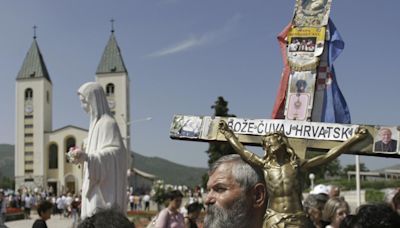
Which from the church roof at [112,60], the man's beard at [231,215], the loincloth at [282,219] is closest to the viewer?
the man's beard at [231,215]

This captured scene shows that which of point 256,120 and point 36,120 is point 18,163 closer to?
point 36,120

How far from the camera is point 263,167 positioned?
4039 millimetres

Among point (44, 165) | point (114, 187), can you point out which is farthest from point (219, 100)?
point (114, 187)

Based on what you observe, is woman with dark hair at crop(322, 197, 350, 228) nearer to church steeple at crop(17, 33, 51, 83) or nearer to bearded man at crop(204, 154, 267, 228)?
bearded man at crop(204, 154, 267, 228)

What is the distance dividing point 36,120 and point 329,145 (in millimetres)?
71508

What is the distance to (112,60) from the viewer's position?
75.5 m

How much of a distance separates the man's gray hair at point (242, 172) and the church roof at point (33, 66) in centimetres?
7329

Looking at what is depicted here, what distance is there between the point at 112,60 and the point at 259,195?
73523 mm

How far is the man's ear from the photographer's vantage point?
339cm

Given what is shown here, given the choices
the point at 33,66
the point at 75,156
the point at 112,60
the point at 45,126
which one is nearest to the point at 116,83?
the point at 112,60

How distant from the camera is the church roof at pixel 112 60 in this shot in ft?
245

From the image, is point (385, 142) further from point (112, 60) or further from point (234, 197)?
point (112, 60)

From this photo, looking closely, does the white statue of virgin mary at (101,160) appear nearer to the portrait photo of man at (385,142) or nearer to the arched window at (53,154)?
the portrait photo of man at (385,142)

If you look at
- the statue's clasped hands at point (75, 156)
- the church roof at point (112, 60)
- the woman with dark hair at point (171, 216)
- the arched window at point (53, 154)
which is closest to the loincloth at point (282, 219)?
the statue's clasped hands at point (75, 156)
